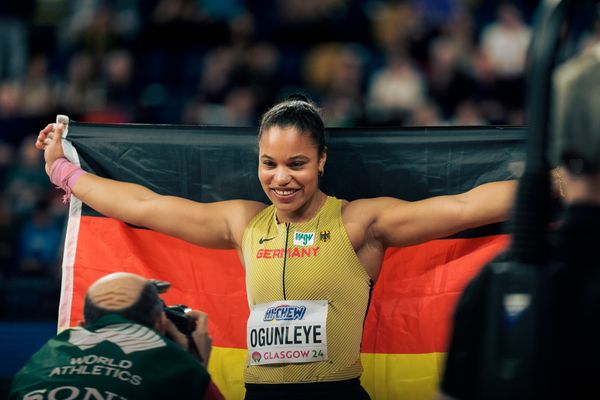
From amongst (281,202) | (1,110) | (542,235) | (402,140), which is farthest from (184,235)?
(1,110)

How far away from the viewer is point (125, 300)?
4.56 meters

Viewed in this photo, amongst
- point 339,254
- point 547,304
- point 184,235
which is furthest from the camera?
point 184,235

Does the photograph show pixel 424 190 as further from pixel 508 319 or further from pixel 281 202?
pixel 508 319

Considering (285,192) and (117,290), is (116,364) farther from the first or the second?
(285,192)

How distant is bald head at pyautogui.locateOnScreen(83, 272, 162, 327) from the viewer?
4.47 meters

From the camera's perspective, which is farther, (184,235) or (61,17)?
(61,17)

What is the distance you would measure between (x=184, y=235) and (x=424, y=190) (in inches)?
46.9

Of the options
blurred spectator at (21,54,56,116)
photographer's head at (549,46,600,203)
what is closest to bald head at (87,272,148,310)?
photographer's head at (549,46,600,203)

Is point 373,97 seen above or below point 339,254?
above

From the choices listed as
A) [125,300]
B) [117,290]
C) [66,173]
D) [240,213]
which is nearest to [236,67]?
[66,173]

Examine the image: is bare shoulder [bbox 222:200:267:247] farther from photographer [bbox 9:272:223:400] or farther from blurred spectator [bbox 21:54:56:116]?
blurred spectator [bbox 21:54:56:116]

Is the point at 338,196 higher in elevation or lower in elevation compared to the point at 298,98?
lower

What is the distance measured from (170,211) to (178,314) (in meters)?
0.50

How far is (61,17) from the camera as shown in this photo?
12.5 meters
